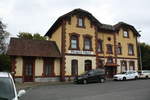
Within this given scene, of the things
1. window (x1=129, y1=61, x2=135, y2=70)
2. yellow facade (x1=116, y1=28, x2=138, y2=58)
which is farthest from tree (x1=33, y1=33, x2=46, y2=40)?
window (x1=129, y1=61, x2=135, y2=70)

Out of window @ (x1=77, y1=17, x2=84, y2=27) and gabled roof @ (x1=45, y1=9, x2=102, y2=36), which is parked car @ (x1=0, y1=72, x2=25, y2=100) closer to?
gabled roof @ (x1=45, y1=9, x2=102, y2=36)

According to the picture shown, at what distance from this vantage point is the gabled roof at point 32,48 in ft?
83.0

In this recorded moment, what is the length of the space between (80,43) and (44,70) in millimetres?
6733

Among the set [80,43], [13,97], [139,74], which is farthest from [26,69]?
[13,97]

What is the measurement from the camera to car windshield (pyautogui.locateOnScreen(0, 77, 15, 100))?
18.0 ft

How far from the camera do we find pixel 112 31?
3431 centimetres

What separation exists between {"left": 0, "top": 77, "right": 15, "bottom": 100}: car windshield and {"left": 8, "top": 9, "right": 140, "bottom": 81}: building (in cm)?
1915

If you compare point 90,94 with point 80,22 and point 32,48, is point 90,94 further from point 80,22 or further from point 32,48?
point 80,22

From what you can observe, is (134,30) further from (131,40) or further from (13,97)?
(13,97)

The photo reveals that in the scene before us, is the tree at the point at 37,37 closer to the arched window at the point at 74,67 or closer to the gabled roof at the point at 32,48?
the gabled roof at the point at 32,48

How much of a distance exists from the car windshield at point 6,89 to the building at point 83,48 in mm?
19154

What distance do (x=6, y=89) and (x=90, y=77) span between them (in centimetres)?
1982

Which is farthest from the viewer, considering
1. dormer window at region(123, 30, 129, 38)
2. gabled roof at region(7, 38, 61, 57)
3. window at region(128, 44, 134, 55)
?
window at region(128, 44, 134, 55)

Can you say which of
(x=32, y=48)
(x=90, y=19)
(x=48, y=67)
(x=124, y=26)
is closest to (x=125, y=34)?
(x=124, y=26)
